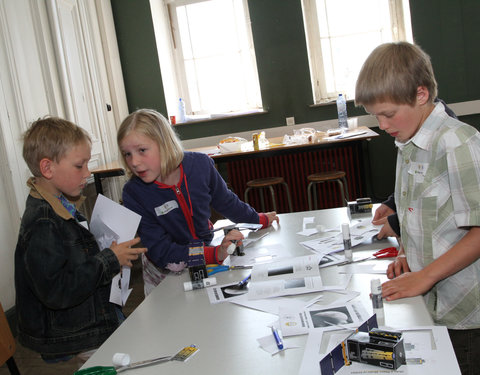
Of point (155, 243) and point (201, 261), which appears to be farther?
point (155, 243)

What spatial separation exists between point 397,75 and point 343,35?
13.9ft

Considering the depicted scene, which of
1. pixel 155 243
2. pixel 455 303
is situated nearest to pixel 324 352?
pixel 455 303

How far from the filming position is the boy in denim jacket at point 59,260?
1.46 meters

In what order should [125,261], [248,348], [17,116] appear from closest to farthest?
[248,348], [125,261], [17,116]

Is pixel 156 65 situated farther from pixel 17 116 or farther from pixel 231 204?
pixel 231 204

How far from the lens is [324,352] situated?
1050mm

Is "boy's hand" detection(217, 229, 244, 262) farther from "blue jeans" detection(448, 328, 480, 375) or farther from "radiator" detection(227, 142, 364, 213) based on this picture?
"radiator" detection(227, 142, 364, 213)

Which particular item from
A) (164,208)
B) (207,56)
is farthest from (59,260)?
(207,56)

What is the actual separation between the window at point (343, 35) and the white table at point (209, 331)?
399cm

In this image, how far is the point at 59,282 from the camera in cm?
145

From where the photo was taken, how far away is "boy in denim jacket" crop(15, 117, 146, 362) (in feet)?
4.79

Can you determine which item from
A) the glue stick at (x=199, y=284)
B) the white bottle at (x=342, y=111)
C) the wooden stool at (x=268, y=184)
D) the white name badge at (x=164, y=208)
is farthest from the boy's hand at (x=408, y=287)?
the white bottle at (x=342, y=111)

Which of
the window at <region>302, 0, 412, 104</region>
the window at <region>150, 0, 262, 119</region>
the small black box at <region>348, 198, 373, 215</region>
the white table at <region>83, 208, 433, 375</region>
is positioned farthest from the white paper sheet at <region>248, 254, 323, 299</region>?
the window at <region>150, 0, 262, 119</region>

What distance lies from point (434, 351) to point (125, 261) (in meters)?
0.99
